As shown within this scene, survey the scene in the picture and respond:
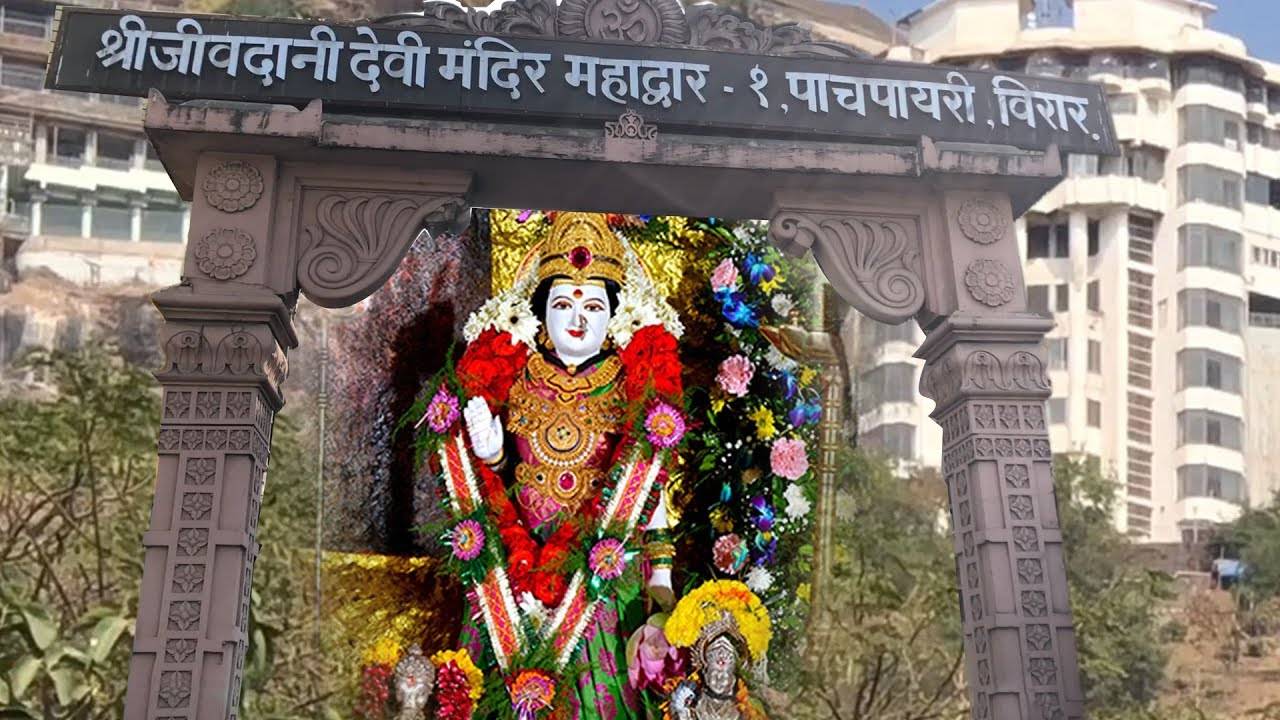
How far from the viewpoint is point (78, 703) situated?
45.2ft

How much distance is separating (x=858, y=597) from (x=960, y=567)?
1458cm

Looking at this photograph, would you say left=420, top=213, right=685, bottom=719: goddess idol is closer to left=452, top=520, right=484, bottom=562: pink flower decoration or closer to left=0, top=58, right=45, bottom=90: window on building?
left=452, top=520, right=484, bottom=562: pink flower decoration

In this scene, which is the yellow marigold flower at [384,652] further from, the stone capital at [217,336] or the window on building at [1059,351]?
the window on building at [1059,351]

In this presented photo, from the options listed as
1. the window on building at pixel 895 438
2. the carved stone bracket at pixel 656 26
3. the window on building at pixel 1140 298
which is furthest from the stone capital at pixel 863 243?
the window on building at pixel 1140 298

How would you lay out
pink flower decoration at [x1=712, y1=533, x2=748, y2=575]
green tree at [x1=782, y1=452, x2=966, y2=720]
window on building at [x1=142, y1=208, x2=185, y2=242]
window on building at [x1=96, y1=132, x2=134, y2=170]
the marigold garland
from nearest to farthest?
the marigold garland
pink flower decoration at [x1=712, y1=533, x2=748, y2=575]
green tree at [x1=782, y1=452, x2=966, y2=720]
window on building at [x1=142, y1=208, x2=185, y2=242]
window on building at [x1=96, y1=132, x2=134, y2=170]

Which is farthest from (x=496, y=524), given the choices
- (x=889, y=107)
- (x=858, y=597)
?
(x=858, y=597)

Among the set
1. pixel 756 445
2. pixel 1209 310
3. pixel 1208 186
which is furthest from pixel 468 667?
pixel 1208 186

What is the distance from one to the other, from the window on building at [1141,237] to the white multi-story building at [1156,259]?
0.06m

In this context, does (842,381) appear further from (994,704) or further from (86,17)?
(86,17)

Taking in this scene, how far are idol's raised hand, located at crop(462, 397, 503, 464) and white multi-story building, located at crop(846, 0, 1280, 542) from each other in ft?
105

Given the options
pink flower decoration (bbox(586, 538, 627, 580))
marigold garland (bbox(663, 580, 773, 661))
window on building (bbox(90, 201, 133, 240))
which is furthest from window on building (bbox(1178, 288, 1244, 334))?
pink flower decoration (bbox(586, 538, 627, 580))

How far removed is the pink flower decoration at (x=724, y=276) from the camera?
10.7 m

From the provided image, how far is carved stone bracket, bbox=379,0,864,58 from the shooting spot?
7.71 m

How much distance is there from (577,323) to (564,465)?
3.06 ft
